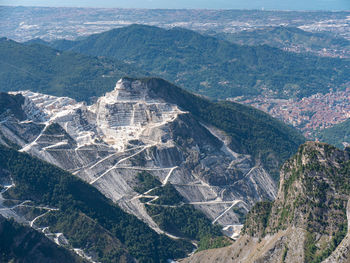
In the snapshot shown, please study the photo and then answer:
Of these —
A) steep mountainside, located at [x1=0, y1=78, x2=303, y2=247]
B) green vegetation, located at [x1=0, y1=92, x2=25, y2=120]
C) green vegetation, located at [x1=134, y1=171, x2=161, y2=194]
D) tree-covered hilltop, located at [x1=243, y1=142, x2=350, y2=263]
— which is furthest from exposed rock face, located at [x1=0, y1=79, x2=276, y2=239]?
tree-covered hilltop, located at [x1=243, y1=142, x2=350, y2=263]

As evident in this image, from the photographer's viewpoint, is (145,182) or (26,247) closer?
(26,247)

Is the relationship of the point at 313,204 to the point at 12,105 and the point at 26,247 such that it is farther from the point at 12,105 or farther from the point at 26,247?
the point at 12,105

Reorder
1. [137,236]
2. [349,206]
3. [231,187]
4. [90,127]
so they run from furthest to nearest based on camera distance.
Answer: [90,127], [231,187], [137,236], [349,206]

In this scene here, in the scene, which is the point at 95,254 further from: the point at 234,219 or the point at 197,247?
the point at 234,219

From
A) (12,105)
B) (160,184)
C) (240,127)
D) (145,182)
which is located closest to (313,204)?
(160,184)

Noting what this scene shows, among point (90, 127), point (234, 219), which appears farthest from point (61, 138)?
point (234, 219)

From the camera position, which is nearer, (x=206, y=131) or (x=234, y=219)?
(x=234, y=219)
